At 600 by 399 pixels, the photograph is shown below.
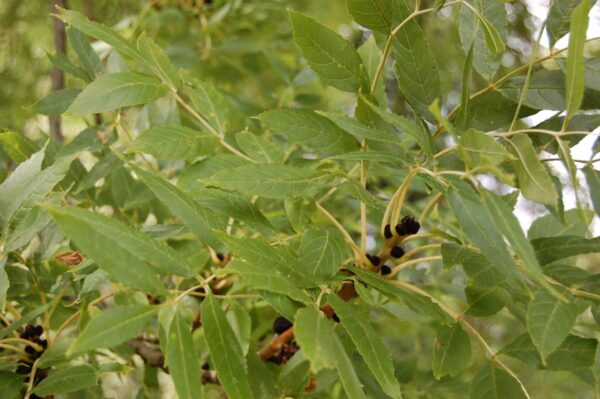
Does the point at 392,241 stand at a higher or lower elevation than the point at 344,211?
higher

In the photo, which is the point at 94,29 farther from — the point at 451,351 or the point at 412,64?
the point at 451,351

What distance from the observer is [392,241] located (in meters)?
0.57

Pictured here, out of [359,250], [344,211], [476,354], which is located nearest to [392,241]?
[359,250]

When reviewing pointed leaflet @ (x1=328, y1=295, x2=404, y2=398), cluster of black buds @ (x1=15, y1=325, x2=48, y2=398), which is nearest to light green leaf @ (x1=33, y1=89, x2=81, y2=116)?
cluster of black buds @ (x1=15, y1=325, x2=48, y2=398)

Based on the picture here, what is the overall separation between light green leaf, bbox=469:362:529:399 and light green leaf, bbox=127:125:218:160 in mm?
300

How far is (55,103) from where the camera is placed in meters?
0.76

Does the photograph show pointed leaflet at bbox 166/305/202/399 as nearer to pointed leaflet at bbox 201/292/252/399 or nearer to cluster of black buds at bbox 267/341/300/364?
pointed leaflet at bbox 201/292/252/399

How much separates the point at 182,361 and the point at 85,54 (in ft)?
1.65

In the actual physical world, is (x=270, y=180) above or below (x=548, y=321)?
above

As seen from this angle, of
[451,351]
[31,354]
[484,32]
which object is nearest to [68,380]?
[31,354]

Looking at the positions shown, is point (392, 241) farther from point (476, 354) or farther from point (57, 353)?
point (476, 354)

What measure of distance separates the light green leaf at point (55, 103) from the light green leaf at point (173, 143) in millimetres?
235

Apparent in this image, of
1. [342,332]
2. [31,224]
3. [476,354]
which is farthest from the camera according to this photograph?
[476,354]

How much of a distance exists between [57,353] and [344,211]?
536 millimetres
